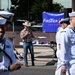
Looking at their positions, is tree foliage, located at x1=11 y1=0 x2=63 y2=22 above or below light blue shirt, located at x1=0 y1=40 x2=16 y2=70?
below

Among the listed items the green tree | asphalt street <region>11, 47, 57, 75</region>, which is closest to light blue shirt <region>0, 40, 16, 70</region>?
asphalt street <region>11, 47, 57, 75</region>

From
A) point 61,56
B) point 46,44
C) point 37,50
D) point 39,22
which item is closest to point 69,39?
point 61,56

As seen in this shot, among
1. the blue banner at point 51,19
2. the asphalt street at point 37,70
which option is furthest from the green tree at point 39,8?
the asphalt street at point 37,70

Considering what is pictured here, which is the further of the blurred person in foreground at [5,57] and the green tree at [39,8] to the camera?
the green tree at [39,8]

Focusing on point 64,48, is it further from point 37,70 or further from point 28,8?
point 28,8

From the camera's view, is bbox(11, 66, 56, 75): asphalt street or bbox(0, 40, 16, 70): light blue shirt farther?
bbox(11, 66, 56, 75): asphalt street

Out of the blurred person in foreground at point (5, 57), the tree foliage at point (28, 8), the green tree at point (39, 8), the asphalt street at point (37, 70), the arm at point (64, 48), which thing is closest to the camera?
the blurred person in foreground at point (5, 57)

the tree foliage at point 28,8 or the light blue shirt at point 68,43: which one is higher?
the light blue shirt at point 68,43

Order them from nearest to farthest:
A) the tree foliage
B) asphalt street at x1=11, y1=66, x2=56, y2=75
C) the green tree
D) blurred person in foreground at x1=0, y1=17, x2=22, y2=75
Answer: blurred person in foreground at x1=0, y1=17, x2=22, y2=75 < asphalt street at x1=11, y1=66, x2=56, y2=75 < the tree foliage < the green tree

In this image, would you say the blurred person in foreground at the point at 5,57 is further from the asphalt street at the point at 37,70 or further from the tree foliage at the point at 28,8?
the tree foliage at the point at 28,8

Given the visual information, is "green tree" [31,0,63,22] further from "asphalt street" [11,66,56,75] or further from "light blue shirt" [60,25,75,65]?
"light blue shirt" [60,25,75,65]

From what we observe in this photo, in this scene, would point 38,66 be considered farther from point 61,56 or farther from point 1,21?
point 1,21

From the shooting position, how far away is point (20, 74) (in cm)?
1180

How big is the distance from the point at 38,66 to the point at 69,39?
7.77 m
